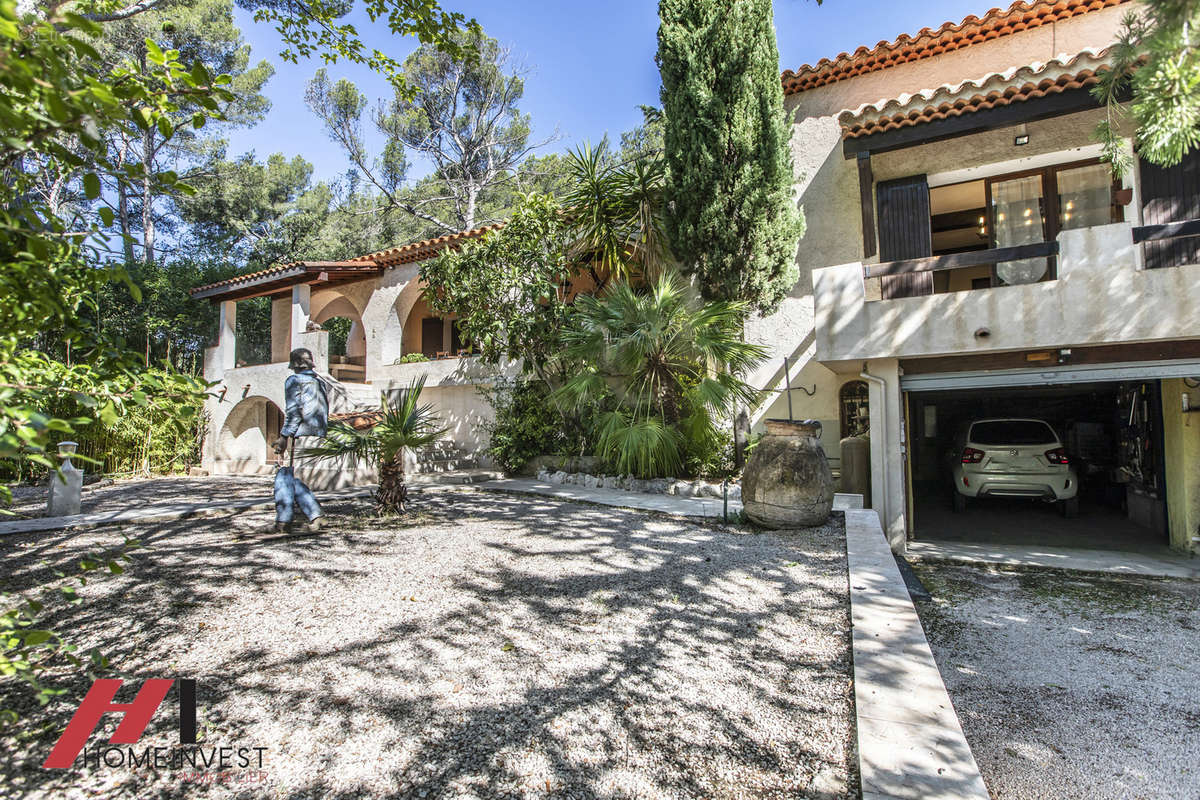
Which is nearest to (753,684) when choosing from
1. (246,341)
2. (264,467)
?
(264,467)

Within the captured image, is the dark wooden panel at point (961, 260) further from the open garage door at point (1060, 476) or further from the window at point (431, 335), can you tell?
the window at point (431, 335)

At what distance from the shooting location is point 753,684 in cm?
302

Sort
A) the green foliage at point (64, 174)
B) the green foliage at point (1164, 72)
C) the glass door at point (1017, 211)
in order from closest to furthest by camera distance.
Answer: the green foliage at point (64, 174)
the green foliage at point (1164, 72)
the glass door at point (1017, 211)

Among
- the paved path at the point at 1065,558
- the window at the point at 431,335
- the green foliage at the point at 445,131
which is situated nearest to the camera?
the paved path at the point at 1065,558

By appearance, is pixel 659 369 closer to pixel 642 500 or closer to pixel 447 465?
pixel 642 500

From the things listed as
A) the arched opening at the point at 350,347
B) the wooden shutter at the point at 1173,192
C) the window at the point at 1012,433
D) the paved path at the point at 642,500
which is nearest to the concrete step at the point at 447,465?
the paved path at the point at 642,500

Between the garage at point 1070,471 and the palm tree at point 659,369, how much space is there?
2.49 m

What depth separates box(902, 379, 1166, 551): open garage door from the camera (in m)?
7.67

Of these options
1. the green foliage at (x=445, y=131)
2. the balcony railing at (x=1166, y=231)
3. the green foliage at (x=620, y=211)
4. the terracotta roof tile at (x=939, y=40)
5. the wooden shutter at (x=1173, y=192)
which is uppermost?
the green foliage at (x=445, y=131)

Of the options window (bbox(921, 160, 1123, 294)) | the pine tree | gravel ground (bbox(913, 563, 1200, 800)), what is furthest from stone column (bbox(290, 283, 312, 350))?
gravel ground (bbox(913, 563, 1200, 800))

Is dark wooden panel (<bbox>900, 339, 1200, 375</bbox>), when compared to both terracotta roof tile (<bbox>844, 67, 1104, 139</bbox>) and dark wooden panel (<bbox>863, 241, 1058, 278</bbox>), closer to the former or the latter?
dark wooden panel (<bbox>863, 241, 1058, 278</bbox>)

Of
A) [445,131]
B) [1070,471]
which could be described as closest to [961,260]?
[1070,471]

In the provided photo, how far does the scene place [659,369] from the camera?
904 cm

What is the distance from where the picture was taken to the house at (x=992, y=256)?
6.70 m
